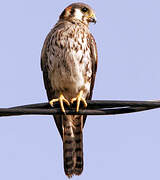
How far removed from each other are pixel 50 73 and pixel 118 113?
8.61 feet

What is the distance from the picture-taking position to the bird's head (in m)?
7.01

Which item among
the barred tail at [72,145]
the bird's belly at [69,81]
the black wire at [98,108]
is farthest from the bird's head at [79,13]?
the black wire at [98,108]

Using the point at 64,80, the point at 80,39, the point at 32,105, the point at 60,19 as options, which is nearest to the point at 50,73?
the point at 64,80

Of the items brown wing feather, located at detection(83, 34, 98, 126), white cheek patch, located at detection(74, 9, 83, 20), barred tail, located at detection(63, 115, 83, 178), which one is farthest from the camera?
white cheek patch, located at detection(74, 9, 83, 20)

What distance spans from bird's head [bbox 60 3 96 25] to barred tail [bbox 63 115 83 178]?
60.4 inches

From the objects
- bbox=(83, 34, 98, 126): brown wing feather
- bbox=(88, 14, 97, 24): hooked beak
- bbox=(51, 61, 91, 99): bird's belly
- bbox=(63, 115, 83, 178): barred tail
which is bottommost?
bbox=(63, 115, 83, 178): barred tail

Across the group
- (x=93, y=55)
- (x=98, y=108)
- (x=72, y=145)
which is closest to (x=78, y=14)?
(x=93, y=55)

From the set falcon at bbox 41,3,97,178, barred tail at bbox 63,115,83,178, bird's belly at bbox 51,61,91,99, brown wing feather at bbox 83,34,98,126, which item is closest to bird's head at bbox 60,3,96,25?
falcon at bbox 41,3,97,178

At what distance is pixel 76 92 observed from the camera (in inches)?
254

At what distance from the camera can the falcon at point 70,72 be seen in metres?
6.22

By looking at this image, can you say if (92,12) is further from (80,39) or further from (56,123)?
(56,123)

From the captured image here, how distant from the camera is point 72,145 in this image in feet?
21.1

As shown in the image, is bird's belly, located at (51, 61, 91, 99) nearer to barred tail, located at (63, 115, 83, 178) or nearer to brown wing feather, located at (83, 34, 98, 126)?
brown wing feather, located at (83, 34, 98, 126)

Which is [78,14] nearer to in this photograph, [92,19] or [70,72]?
[92,19]
